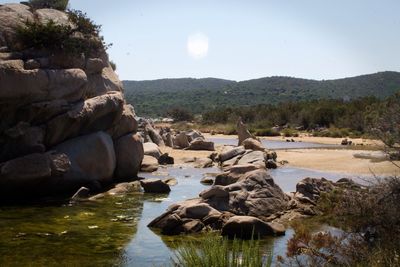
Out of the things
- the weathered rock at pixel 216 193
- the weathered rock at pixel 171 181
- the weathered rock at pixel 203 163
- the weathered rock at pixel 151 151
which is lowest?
the weathered rock at pixel 203 163

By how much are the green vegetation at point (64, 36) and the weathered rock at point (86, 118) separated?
115 inches

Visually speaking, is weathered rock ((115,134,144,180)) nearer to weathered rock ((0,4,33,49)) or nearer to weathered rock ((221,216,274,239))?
weathered rock ((0,4,33,49))

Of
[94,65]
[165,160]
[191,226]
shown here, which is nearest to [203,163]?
[165,160]

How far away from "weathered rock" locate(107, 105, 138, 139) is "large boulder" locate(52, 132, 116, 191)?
200cm

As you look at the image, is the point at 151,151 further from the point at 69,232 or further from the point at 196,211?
the point at 69,232

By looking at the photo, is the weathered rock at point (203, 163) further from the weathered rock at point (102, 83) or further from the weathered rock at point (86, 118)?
the weathered rock at point (86, 118)

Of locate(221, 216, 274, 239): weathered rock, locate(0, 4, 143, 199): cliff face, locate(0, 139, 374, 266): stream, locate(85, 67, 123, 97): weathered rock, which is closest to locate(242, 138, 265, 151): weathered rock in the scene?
locate(85, 67, 123, 97): weathered rock

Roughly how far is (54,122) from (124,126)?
18.1 ft

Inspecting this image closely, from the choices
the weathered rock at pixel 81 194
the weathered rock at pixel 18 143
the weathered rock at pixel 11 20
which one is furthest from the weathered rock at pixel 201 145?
the weathered rock at pixel 18 143

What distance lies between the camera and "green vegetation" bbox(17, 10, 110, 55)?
24.0 metres

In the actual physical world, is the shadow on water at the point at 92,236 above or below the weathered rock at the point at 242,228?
below

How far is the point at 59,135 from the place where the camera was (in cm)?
2339

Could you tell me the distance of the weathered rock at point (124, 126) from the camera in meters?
27.2

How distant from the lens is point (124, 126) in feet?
91.4
